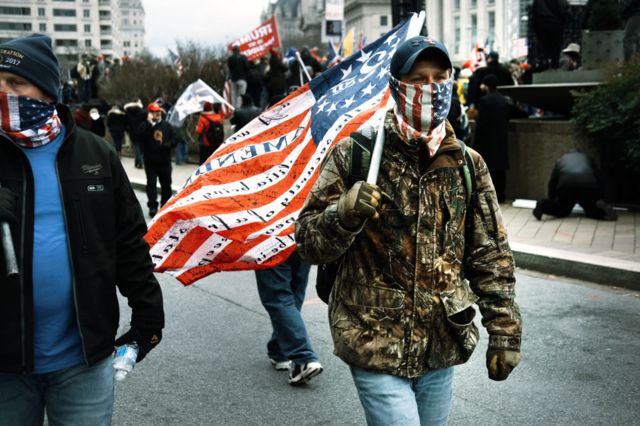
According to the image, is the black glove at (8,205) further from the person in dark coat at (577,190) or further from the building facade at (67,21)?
the building facade at (67,21)

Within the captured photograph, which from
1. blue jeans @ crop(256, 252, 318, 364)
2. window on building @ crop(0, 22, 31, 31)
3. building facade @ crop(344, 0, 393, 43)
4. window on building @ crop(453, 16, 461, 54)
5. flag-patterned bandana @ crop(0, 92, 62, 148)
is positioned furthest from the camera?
window on building @ crop(0, 22, 31, 31)

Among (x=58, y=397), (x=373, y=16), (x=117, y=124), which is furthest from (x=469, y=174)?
(x=373, y=16)

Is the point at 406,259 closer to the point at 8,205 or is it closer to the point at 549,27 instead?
the point at 8,205

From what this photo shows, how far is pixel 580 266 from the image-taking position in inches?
333

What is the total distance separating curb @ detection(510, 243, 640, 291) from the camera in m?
8.05

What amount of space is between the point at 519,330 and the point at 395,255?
1.76 ft

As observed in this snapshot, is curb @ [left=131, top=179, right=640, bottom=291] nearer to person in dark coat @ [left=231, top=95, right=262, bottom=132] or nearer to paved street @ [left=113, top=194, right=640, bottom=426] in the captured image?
paved street @ [left=113, top=194, right=640, bottom=426]

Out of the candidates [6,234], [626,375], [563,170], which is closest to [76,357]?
[6,234]

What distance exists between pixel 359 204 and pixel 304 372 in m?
2.89

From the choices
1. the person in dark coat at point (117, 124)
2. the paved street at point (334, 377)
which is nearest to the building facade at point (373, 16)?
the person in dark coat at point (117, 124)

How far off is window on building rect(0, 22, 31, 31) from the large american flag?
165 meters

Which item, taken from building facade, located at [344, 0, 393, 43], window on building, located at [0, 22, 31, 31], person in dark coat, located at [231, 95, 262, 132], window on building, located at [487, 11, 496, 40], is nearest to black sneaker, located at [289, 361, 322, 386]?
person in dark coat, located at [231, 95, 262, 132]

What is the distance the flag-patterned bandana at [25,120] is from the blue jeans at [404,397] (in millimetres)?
1289

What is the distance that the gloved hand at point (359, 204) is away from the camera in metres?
2.60
